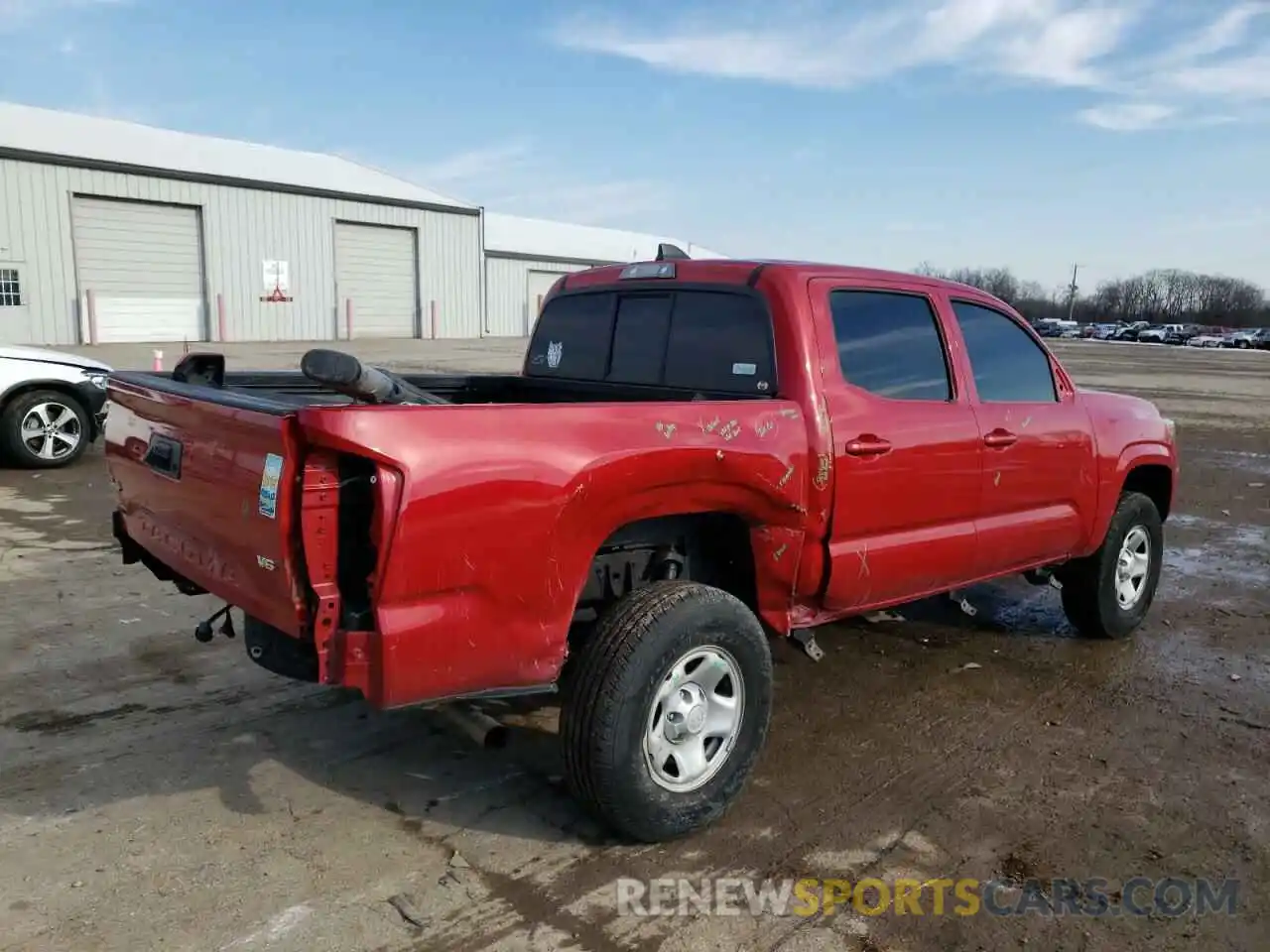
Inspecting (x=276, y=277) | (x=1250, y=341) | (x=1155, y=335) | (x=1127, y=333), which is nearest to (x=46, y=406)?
(x=276, y=277)

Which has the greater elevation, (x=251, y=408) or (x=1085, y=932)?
(x=251, y=408)

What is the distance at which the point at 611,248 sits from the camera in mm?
52719

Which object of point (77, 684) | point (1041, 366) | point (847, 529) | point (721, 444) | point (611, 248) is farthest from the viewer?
point (611, 248)

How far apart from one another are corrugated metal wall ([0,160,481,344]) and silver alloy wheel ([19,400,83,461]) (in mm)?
17769

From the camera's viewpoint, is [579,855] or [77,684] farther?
[77,684]

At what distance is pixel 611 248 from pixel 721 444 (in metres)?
50.7

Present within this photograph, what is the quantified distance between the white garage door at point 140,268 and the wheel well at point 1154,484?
86.6 ft

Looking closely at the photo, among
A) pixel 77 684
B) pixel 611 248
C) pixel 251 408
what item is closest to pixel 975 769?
pixel 251 408

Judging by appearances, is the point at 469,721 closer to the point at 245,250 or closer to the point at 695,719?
the point at 695,719

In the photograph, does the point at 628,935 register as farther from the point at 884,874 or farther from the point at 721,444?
the point at 721,444

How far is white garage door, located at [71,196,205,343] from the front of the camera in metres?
26.2

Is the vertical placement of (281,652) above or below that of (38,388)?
below

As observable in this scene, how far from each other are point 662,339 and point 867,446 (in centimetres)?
103

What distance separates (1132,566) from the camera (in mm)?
5770
